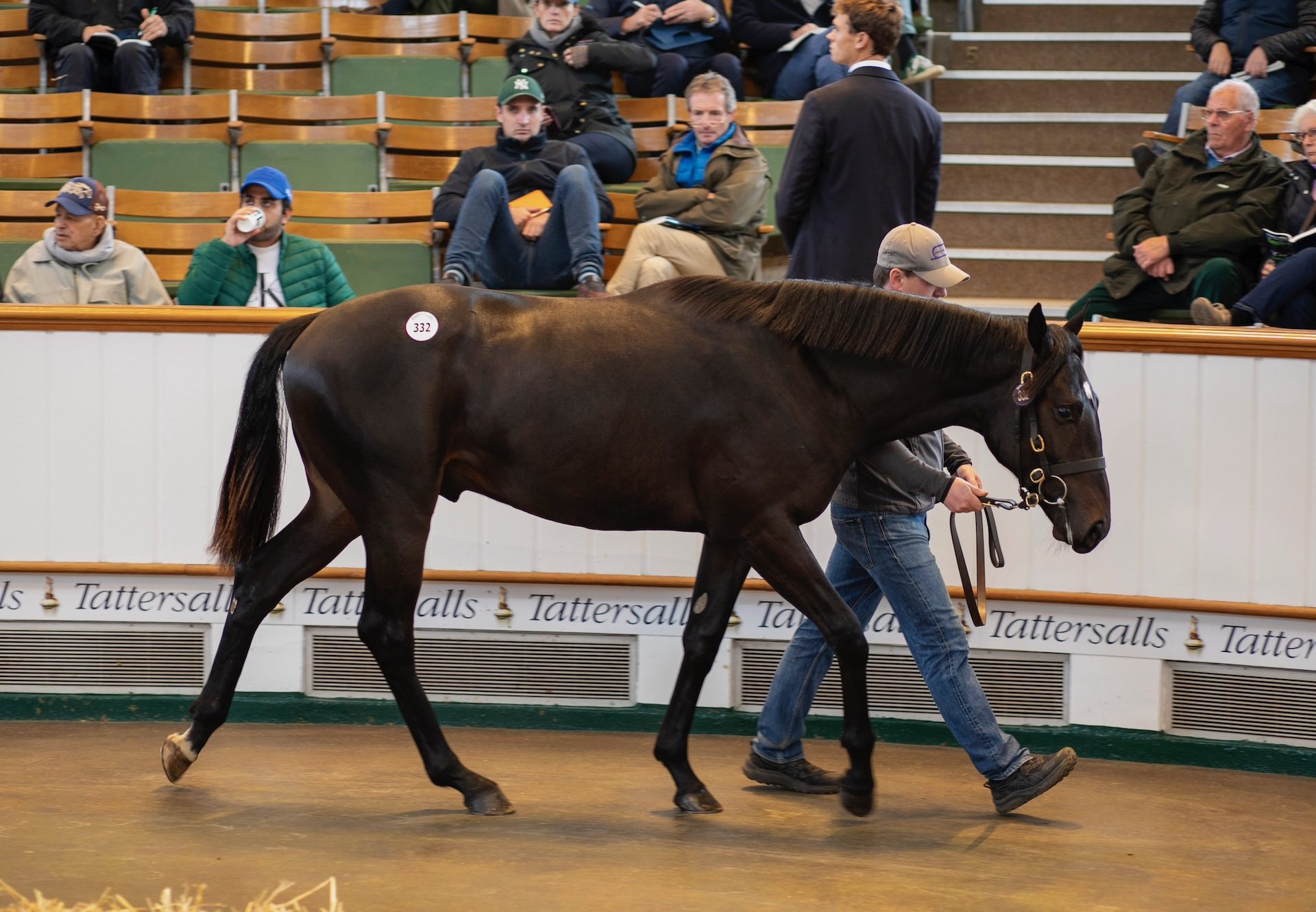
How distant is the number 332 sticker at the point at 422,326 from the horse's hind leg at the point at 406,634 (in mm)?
522

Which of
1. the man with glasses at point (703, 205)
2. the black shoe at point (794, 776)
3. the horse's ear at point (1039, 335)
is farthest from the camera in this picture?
the man with glasses at point (703, 205)

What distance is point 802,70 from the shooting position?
887cm

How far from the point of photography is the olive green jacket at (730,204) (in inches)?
272

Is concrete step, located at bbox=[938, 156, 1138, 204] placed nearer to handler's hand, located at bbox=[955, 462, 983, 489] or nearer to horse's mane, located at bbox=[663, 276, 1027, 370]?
handler's hand, located at bbox=[955, 462, 983, 489]

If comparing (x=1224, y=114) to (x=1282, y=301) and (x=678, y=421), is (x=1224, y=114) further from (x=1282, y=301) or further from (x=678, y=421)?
(x=678, y=421)

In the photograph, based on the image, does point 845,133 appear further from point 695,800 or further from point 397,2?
point 397,2

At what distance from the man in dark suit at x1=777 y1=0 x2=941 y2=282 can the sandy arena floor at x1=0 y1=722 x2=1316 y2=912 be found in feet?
5.81

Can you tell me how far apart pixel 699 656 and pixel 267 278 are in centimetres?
279

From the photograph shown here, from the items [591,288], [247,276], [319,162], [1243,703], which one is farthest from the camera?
[319,162]

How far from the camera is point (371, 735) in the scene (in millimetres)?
5340

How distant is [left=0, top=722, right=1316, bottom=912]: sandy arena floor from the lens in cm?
→ 368

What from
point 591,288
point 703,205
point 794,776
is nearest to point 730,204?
point 703,205

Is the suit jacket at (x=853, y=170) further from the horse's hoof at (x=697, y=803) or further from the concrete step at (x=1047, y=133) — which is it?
the concrete step at (x=1047, y=133)

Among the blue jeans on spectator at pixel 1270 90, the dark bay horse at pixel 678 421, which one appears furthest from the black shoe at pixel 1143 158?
the dark bay horse at pixel 678 421
